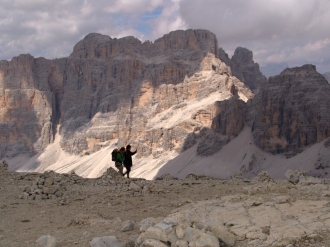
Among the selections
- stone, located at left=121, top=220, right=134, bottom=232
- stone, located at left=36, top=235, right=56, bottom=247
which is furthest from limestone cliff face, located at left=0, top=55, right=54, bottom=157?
stone, located at left=36, top=235, right=56, bottom=247

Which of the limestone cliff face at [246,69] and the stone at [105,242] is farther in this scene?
the limestone cliff face at [246,69]

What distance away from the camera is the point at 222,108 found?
10256 cm

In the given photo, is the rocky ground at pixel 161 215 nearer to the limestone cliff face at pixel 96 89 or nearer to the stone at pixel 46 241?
the stone at pixel 46 241

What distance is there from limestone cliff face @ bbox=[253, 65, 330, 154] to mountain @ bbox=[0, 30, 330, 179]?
0.66 feet

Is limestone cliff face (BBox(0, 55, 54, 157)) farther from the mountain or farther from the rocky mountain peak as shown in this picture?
the rocky mountain peak

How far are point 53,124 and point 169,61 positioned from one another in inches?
1774

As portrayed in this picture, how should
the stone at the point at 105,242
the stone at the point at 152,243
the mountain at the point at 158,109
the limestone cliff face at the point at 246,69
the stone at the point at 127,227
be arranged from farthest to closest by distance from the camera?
the limestone cliff face at the point at 246,69
the mountain at the point at 158,109
the stone at the point at 127,227
the stone at the point at 105,242
the stone at the point at 152,243

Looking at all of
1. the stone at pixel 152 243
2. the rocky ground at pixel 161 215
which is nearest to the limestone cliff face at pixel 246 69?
the rocky ground at pixel 161 215

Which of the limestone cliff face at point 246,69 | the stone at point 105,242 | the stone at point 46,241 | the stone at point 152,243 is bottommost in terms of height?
the stone at point 46,241

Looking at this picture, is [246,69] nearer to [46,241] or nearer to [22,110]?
[22,110]

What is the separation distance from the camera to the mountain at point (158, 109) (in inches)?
3492

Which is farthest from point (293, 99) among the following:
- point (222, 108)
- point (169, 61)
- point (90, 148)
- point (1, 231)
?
point (1, 231)

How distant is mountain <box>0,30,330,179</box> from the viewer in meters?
88.7

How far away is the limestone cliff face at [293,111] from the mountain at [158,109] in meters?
0.20
